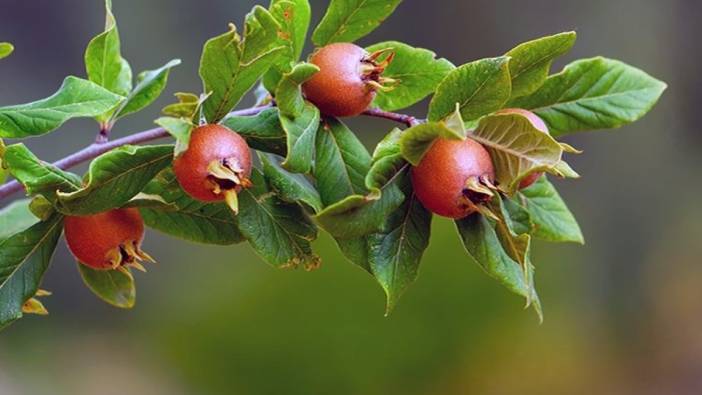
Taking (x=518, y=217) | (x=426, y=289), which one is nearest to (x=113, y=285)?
(x=518, y=217)

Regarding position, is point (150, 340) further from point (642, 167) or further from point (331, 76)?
point (331, 76)

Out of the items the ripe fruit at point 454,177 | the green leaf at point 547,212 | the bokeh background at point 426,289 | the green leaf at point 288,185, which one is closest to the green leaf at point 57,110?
the green leaf at point 288,185

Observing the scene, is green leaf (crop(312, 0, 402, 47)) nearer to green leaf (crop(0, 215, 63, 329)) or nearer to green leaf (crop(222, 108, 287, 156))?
green leaf (crop(222, 108, 287, 156))

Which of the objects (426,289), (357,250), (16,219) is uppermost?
(357,250)

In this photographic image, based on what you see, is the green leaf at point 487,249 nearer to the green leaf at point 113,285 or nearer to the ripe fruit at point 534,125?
the ripe fruit at point 534,125

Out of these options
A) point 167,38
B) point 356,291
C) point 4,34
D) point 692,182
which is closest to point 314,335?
point 356,291

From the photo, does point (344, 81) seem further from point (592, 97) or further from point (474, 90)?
point (592, 97)
